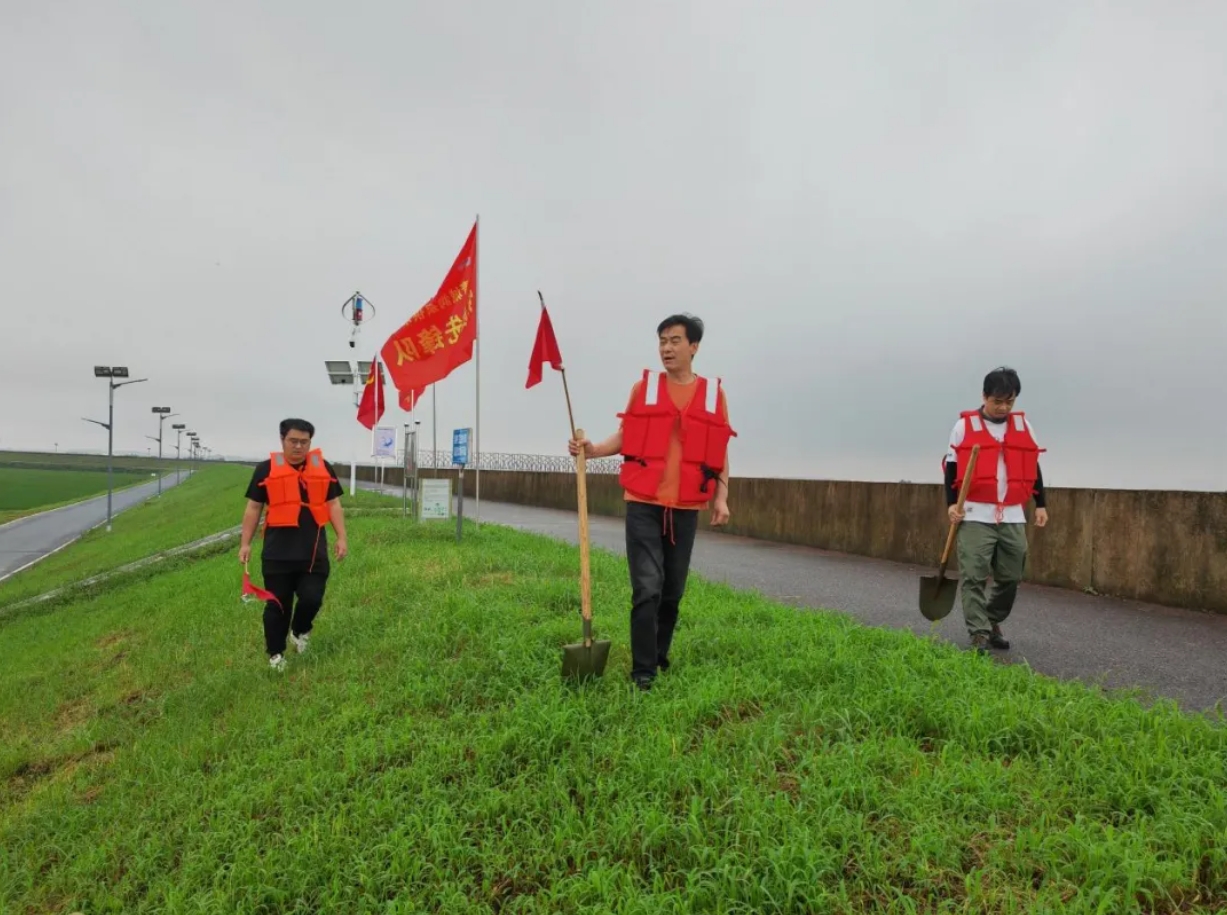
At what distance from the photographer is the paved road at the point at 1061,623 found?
4.14 m

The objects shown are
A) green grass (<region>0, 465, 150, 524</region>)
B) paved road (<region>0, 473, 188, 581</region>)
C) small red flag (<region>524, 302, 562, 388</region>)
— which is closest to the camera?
small red flag (<region>524, 302, 562, 388</region>)

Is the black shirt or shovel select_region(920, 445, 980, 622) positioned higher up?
the black shirt

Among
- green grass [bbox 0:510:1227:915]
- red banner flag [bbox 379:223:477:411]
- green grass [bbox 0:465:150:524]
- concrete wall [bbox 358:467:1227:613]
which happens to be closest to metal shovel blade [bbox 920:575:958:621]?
green grass [bbox 0:510:1227:915]

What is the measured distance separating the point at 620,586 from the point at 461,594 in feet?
4.74

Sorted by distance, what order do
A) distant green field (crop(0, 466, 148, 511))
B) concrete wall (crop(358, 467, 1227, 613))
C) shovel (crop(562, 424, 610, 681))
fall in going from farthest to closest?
distant green field (crop(0, 466, 148, 511)), concrete wall (crop(358, 467, 1227, 613)), shovel (crop(562, 424, 610, 681))

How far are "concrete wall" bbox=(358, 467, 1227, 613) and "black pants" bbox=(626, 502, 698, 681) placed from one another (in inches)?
204

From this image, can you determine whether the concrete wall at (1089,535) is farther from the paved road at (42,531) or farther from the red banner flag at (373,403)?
the paved road at (42,531)

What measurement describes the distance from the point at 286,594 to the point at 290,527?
1.67 ft

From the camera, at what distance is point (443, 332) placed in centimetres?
855

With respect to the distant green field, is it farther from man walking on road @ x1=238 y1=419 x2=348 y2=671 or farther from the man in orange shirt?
the man in orange shirt

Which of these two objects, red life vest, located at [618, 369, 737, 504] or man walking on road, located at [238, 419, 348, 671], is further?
man walking on road, located at [238, 419, 348, 671]

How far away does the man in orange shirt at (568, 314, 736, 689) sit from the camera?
141 inches

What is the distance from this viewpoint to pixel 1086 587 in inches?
272

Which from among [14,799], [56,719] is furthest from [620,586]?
[56,719]
